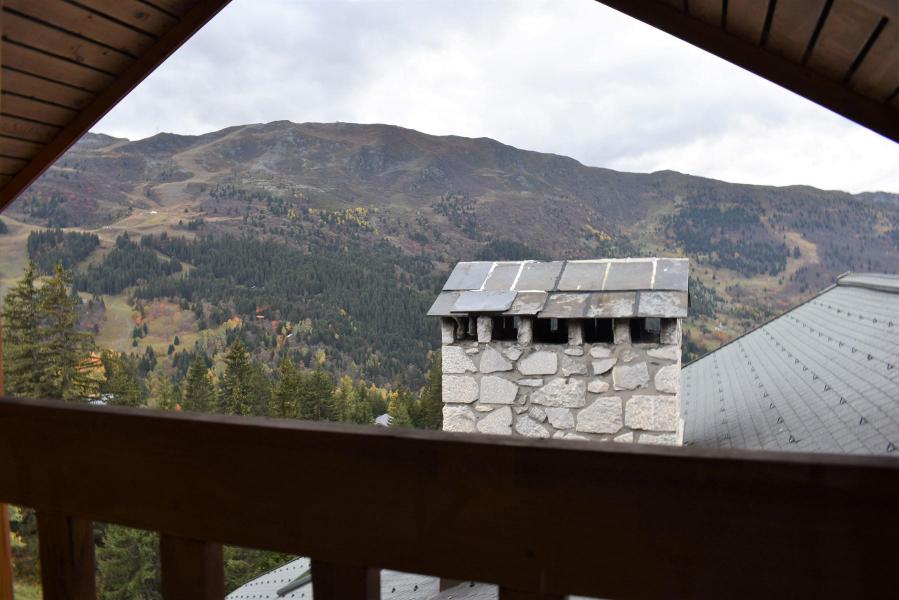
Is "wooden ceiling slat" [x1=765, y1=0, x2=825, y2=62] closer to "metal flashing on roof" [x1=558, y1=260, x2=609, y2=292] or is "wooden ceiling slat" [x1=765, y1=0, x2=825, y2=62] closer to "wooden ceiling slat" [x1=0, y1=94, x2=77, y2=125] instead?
"wooden ceiling slat" [x1=0, y1=94, x2=77, y2=125]

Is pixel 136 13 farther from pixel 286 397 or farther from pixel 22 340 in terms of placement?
pixel 22 340

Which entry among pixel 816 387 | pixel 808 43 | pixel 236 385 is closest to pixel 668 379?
pixel 816 387

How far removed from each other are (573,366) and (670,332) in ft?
1.80

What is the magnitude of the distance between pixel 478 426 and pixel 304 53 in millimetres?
38695

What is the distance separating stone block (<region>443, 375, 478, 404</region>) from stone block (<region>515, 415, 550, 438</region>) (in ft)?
0.93

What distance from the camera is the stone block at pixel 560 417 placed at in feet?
11.4

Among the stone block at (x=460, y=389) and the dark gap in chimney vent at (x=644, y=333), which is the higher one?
the dark gap in chimney vent at (x=644, y=333)

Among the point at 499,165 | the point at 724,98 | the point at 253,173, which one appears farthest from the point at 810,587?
the point at 724,98

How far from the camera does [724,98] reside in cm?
3038

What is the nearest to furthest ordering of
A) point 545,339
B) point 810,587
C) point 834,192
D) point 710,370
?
1. point 810,587
2. point 545,339
3. point 710,370
4. point 834,192

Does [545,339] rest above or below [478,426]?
above

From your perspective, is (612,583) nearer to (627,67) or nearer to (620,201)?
(620,201)

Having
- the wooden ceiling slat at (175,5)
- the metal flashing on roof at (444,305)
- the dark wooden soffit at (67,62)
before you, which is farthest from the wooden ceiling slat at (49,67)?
the metal flashing on roof at (444,305)

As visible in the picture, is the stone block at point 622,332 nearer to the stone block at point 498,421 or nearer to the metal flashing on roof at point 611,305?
the metal flashing on roof at point 611,305
